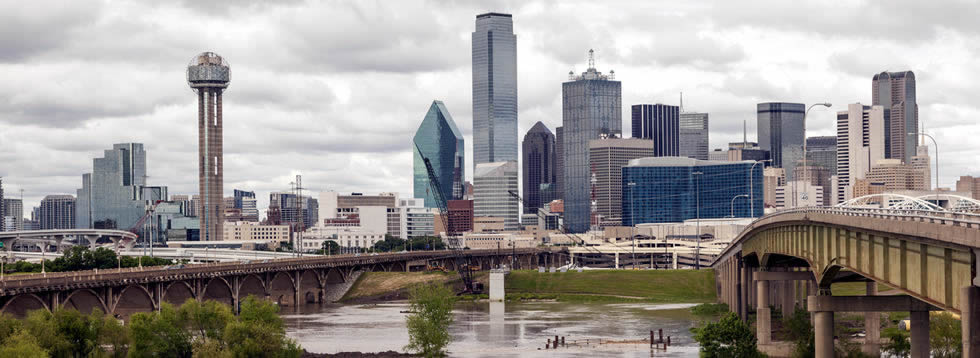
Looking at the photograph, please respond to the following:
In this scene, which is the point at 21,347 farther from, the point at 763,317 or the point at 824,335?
the point at 763,317

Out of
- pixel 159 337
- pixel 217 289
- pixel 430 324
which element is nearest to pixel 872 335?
pixel 430 324

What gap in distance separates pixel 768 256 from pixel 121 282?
84.2 m

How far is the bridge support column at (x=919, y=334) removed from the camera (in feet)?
258

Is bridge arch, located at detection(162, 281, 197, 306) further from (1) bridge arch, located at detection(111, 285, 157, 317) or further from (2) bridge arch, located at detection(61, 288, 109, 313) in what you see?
(2) bridge arch, located at detection(61, 288, 109, 313)

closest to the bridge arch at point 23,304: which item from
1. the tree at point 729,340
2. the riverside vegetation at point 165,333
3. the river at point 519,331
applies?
the river at point 519,331

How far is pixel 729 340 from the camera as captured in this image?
4336 inches

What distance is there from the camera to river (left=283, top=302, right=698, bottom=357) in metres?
130

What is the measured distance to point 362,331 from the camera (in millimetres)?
157375

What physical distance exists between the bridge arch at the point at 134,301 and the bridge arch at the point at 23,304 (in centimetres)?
2301

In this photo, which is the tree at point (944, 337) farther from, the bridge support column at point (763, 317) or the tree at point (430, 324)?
the tree at point (430, 324)

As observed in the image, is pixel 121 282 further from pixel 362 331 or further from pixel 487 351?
pixel 487 351

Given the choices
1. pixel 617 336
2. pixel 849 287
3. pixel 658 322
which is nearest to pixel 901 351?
pixel 617 336

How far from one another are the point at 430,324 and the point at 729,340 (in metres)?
30.1

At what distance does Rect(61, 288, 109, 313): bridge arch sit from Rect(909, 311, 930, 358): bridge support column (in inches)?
4033
